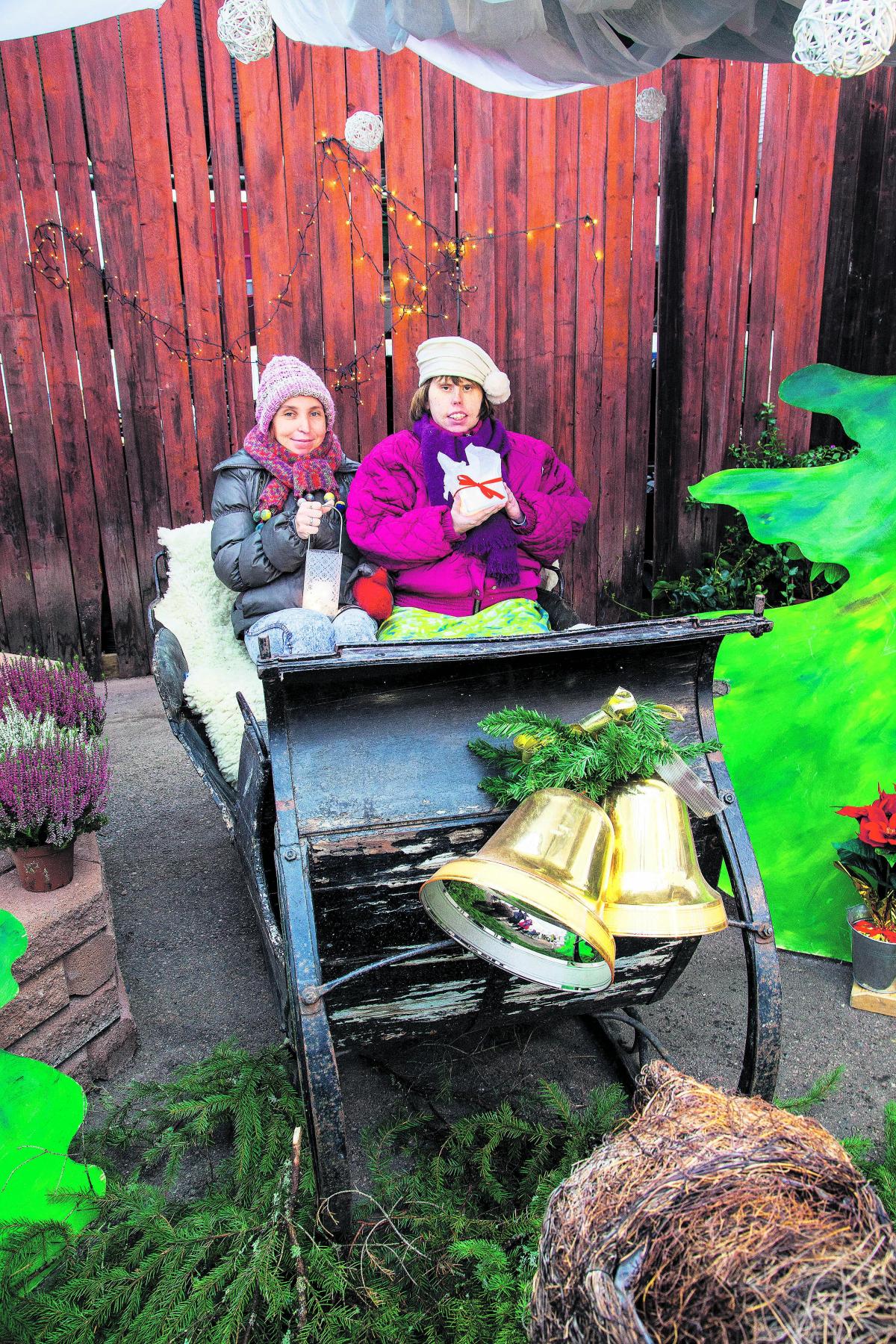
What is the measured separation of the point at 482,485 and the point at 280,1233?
2.19 m

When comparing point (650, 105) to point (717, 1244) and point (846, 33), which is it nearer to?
point (846, 33)

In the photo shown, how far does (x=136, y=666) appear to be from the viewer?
15.8 feet

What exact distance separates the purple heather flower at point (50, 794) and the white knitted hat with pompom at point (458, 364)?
177 cm

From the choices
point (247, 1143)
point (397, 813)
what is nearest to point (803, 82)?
point (397, 813)

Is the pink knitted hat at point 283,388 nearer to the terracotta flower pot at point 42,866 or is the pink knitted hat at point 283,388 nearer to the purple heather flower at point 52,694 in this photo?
the purple heather flower at point 52,694

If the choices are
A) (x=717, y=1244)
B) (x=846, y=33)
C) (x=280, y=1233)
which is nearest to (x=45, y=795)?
(x=280, y=1233)

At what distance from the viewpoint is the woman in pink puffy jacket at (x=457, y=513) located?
2977 millimetres

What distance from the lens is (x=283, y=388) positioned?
309 cm

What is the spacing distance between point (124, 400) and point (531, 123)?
253cm

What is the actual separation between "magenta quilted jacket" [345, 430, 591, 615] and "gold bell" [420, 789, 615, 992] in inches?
62.6

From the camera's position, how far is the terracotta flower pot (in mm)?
2211

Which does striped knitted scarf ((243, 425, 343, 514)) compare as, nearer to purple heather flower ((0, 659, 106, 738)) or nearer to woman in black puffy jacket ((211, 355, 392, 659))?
woman in black puffy jacket ((211, 355, 392, 659))

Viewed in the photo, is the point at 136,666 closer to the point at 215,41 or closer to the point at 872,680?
the point at 215,41

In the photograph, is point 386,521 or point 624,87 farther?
point 624,87
